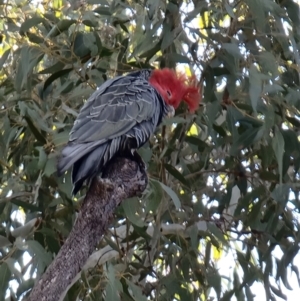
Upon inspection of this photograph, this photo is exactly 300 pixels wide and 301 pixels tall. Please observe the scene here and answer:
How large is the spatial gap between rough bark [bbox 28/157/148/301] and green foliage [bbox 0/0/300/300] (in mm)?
194

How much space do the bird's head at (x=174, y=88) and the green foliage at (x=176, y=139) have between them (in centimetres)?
4

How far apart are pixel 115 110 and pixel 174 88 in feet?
0.77

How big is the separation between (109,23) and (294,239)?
93 cm

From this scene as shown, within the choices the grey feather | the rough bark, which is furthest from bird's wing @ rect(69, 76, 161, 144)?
the rough bark

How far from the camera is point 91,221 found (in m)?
1.84

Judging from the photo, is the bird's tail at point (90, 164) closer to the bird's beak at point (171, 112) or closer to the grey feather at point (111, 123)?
the grey feather at point (111, 123)

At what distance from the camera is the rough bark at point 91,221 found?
1719 mm

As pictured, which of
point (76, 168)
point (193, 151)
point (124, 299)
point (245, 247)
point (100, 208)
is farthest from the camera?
point (245, 247)

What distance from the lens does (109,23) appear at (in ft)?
8.71

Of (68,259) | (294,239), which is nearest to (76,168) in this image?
(68,259)

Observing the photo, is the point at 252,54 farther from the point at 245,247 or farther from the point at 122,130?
the point at 245,247

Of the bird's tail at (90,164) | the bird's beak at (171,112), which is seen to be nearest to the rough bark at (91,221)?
the bird's tail at (90,164)

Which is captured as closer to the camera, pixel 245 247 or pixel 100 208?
pixel 100 208

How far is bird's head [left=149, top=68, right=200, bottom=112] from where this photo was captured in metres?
2.44
